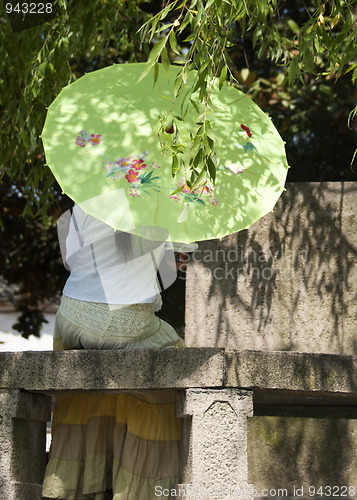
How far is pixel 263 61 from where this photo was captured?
6.98m

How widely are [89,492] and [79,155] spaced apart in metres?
1.56

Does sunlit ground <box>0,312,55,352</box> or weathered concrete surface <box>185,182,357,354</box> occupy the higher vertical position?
sunlit ground <box>0,312,55,352</box>

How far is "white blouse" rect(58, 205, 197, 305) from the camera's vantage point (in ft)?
11.0

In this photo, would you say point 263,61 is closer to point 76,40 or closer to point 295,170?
point 295,170

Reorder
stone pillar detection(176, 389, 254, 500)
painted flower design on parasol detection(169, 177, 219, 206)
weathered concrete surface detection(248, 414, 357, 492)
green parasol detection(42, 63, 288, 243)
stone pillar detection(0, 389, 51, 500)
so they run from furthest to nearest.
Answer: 1. weathered concrete surface detection(248, 414, 357, 492)
2. painted flower design on parasol detection(169, 177, 219, 206)
3. green parasol detection(42, 63, 288, 243)
4. stone pillar detection(0, 389, 51, 500)
5. stone pillar detection(176, 389, 254, 500)

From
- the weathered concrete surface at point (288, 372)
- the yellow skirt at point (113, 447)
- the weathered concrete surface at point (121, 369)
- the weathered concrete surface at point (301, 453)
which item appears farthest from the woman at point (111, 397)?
the weathered concrete surface at point (301, 453)

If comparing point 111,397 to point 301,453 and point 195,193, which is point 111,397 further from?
point 301,453

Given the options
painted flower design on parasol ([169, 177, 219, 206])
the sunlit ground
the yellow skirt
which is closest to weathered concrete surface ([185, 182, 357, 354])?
the yellow skirt

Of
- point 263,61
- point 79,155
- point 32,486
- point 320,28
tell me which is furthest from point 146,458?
point 263,61

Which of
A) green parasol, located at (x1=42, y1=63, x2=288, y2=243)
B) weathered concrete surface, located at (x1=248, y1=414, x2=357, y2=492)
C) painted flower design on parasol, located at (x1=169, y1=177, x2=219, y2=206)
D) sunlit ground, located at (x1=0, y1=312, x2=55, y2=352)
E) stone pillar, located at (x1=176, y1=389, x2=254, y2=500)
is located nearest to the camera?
stone pillar, located at (x1=176, y1=389, x2=254, y2=500)

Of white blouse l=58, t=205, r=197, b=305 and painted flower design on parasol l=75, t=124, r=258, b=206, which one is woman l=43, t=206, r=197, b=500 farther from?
painted flower design on parasol l=75, t=124, r=258, b=206

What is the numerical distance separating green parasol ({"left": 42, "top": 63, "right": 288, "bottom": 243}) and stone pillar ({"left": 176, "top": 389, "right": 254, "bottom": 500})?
0.73 m

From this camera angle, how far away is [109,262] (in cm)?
342

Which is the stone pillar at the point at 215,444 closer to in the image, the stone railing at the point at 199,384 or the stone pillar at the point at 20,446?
the stone railing at the point at 199,384
